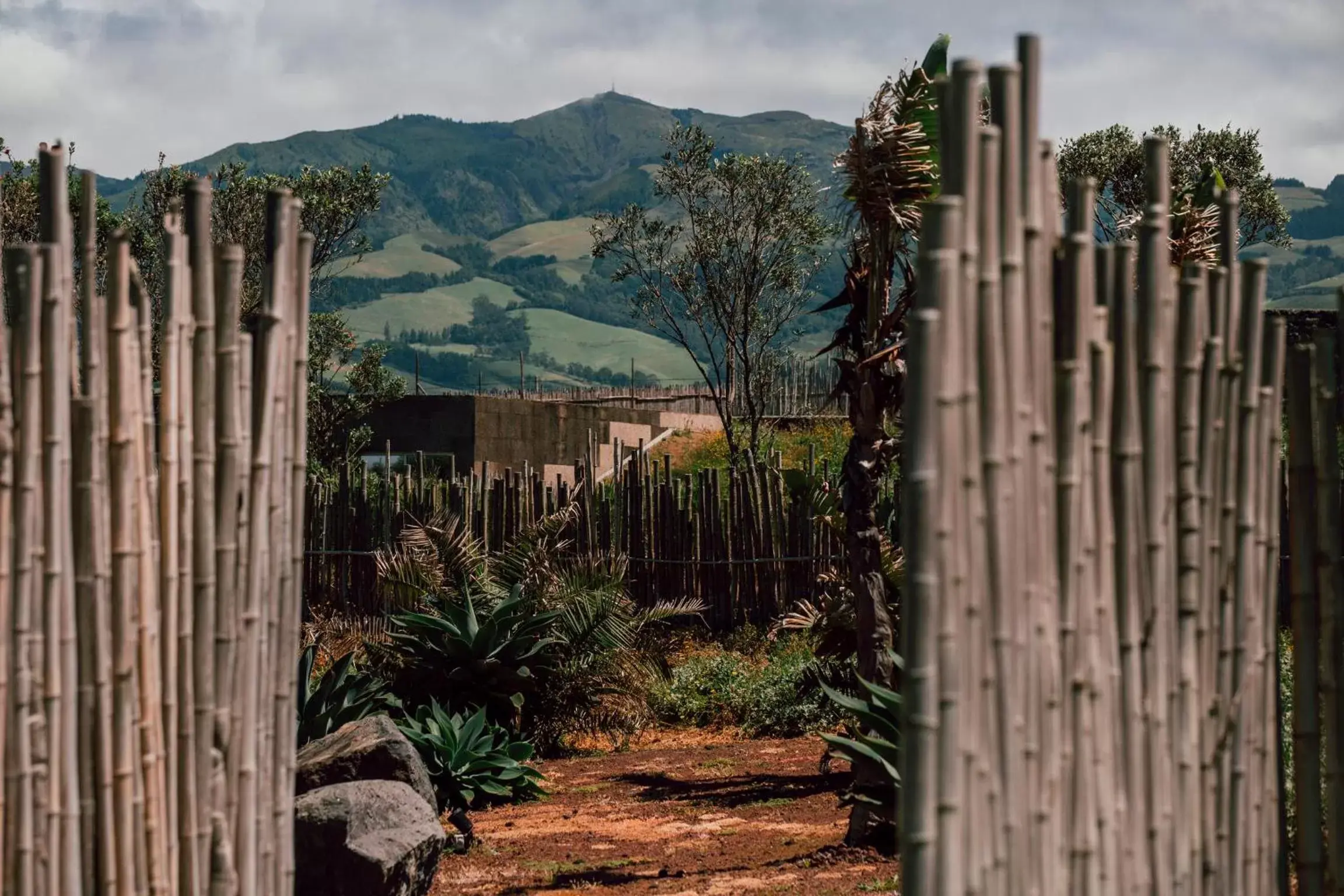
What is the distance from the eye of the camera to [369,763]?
19.4 ft

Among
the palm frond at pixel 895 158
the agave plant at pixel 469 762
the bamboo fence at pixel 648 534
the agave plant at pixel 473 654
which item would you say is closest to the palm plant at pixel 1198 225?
the palm frond at pixel 895 158

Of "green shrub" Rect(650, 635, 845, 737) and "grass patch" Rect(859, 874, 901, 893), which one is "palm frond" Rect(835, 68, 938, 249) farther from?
"green shrub" Rect(650, 635, 845, 737)

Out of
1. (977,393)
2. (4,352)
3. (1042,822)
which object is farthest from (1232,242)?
(4,352)

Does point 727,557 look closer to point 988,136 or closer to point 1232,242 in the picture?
point 1232,242

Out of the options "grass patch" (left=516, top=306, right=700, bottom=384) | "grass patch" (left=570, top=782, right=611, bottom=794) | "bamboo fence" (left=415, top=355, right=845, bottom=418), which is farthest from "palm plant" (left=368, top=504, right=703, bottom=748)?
"grass patch" (left=516, top=306, right=700, bottom=384)

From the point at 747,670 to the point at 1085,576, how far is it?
7636 mm

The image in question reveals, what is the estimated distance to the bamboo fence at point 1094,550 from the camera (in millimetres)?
2354

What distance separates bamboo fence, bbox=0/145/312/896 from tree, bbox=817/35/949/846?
137 inches

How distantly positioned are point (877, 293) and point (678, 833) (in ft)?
7.81

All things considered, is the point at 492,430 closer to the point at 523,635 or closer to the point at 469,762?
the point at 523,635

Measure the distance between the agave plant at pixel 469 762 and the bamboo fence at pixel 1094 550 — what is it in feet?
14.8

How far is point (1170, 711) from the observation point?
2.77 m

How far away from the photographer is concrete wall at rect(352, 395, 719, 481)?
2142 centimetres

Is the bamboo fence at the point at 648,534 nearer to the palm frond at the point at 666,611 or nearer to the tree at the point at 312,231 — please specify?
the palm frond at the point at 666,611
